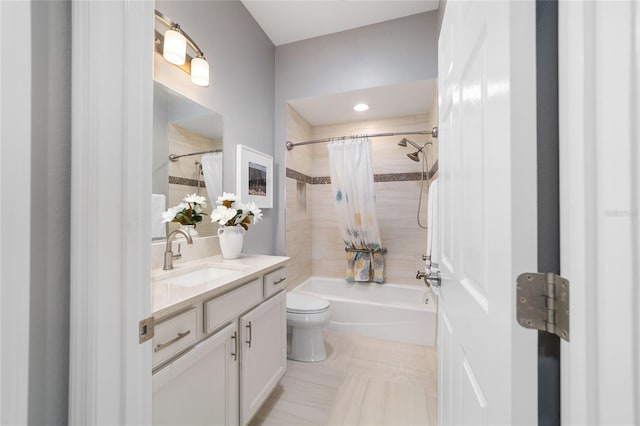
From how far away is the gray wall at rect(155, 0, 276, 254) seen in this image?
155 cm

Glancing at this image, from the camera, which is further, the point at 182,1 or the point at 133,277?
the point at 182,1

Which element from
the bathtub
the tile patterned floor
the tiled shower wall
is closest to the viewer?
the tile patterned floor

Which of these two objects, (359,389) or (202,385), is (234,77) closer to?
(202,385)

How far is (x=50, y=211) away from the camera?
46 cm

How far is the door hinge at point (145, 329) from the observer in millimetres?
557

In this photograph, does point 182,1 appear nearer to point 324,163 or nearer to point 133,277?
point 133,277

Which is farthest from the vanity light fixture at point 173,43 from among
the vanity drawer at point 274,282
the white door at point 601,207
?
the white door at point 601,207

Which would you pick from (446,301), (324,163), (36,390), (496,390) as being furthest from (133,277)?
(324,163)

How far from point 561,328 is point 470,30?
0.73 metres

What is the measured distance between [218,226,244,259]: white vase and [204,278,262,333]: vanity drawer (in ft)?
1.27

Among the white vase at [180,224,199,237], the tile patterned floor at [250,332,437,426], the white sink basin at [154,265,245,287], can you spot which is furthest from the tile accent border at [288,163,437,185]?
the tile patterned floor at [250,332,437,426]

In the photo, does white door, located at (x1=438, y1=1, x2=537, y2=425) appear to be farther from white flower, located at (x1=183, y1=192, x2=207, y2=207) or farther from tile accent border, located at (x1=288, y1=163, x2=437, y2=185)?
tile accent border, located at (x1=288, y1=163, x2=437, y2=185)

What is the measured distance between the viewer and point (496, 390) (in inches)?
19.7

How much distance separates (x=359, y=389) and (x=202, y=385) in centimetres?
110
